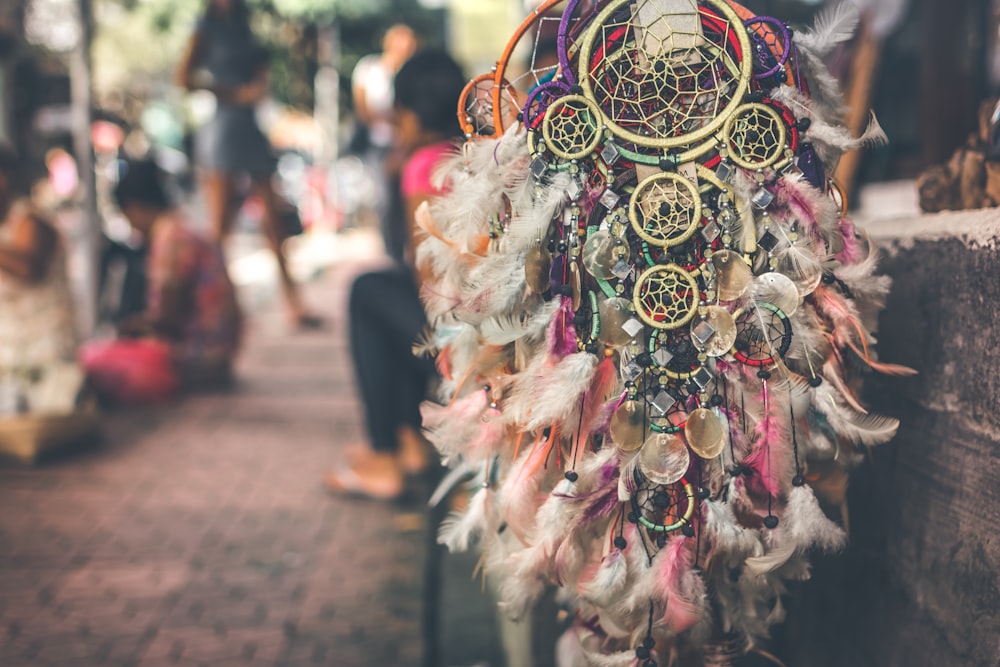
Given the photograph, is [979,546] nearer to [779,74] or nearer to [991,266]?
[991,266]

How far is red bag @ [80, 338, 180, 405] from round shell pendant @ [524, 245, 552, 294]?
3.92 metres

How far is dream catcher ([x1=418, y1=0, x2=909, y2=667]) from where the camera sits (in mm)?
1458

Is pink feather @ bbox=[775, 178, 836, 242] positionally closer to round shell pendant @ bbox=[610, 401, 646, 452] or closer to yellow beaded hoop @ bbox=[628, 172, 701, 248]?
yellow beaded hoop @ bbox=[628, 172, 701, 248]

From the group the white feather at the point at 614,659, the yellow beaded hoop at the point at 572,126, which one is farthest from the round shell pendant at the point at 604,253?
the white feather at the point at 614,659

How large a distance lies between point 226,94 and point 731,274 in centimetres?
549

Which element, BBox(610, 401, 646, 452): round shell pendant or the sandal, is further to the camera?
the sandal

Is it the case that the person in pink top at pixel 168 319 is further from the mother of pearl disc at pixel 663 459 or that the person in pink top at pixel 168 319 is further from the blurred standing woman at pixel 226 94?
the mother of pearl disc at pixel 663 459

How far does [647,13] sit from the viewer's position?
147cm

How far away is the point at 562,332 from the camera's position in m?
1.51

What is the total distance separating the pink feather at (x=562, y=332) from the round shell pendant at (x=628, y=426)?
14 centimetres

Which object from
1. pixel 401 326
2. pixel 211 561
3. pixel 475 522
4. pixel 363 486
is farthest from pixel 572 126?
pixel 363 486

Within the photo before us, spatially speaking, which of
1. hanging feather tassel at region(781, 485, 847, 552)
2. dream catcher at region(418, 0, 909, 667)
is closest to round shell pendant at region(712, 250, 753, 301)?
dream catcher at region(418, 0, 909, 667)

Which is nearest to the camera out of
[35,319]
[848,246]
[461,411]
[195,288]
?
[848,246]

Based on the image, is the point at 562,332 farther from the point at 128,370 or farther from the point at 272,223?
the point at 272,223
